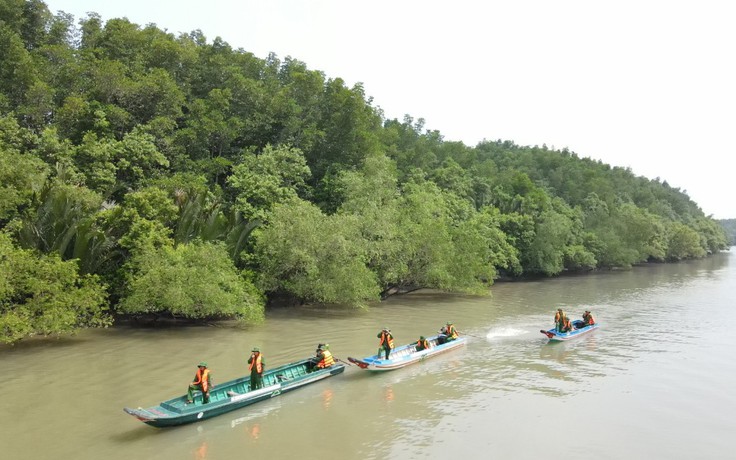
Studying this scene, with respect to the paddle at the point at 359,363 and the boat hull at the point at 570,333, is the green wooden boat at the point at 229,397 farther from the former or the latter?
the boat hull at the point at 570,333

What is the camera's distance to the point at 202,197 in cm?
2812

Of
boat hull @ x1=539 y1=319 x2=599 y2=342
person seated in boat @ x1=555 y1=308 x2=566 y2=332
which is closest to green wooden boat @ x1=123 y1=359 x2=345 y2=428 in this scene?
boat hull @ x1=539 y1=319 x2=599 y2=342

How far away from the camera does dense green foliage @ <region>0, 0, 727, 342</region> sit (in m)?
22.9

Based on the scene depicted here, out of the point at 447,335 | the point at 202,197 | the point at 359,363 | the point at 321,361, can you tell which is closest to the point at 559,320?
the point at 447,335

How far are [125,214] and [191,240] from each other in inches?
147

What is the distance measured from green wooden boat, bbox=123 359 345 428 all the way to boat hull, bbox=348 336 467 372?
0.94 meters

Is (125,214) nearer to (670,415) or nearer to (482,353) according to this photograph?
(482,353)

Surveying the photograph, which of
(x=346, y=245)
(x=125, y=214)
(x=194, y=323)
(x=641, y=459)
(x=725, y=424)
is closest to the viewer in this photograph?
(x=641, y=459)

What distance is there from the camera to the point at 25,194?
23312mm

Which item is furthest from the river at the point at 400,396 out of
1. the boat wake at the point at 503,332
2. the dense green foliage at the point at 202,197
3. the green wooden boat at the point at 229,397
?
the dense green foliage at the point at 202,197

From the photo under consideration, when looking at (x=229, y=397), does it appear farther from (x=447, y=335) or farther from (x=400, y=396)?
(x=447, y=335)

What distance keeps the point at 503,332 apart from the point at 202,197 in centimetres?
1754

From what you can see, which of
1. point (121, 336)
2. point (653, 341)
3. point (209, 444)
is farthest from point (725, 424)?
point (121, 336)

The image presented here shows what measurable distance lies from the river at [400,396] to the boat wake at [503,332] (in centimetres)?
17
